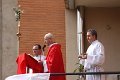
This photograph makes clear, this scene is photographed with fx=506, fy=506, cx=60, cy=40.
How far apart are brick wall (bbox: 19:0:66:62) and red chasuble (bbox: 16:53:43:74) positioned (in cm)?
559

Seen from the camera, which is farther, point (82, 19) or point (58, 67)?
point (82, 19)

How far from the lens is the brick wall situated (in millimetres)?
15945

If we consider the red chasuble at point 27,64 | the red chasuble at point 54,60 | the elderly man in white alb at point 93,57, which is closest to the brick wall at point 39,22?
the red chasuble at point 54,60

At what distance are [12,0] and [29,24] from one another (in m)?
4.42

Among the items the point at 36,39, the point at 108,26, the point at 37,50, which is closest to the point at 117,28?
the point at 108,26

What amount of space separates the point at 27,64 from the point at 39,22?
19.5 feet

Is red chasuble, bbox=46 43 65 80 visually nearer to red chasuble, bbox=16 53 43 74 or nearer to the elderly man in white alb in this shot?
red chasuble, bbox=16 53 43 74

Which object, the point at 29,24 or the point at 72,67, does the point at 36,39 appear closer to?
the point at 29,24

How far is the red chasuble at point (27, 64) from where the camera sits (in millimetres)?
10070

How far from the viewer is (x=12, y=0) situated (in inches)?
456

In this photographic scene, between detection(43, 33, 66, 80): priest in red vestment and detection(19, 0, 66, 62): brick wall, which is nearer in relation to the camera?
detection(43, 33, 66, 80): priest in red vestment

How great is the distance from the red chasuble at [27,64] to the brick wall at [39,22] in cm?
559

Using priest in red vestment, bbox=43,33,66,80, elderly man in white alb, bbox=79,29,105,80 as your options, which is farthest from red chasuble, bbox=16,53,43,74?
elderly man in white alb, bbox=79,29,105,80

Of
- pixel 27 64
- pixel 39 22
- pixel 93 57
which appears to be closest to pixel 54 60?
pixel 27 64
